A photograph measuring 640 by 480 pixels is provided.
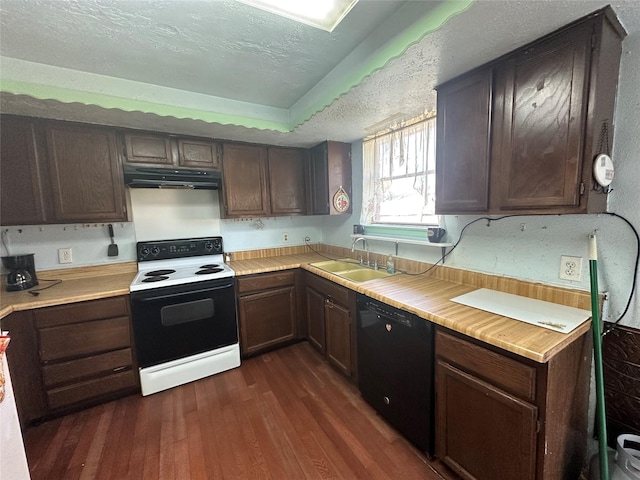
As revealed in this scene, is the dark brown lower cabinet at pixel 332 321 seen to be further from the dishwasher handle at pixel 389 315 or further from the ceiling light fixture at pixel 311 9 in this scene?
the ceiling light fixture at pixel 311 9

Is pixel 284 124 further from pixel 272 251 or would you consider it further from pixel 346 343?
pixel 346 343

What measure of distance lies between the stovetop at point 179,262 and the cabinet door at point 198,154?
0.76 metres

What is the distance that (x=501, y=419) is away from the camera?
1.15m

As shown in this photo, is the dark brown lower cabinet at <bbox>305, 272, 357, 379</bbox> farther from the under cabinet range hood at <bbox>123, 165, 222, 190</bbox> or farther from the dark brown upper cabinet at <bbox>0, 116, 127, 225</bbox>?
the dark brown upper cabinet at <bbox>0, 116, 127, 225</bbox>

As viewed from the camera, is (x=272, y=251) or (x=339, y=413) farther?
(x=272, y=251)

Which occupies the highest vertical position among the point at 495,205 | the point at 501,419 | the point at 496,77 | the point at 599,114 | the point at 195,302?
the point at 496,77

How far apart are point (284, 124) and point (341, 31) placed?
1116mm

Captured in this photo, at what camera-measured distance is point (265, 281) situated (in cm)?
259

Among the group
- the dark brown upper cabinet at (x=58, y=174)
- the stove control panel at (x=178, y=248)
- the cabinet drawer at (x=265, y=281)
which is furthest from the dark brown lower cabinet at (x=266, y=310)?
the dark brown upper cabinet at (x=58, y=174)

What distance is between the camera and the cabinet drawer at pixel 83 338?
6.06 feet

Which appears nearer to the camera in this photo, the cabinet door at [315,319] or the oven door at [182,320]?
the oven door at [182,320]

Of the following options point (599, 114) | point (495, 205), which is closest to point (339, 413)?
point (495, 205)

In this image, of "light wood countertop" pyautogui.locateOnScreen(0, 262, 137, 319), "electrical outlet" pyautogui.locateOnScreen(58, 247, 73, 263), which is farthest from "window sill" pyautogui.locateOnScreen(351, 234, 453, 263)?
"electrical outlet" pyautogui.locateOnScreen(58, 247, 73, 263)

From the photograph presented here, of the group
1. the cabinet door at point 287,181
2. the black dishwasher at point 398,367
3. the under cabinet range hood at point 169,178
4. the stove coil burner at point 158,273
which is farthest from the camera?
the cabinet door at point 287,181
